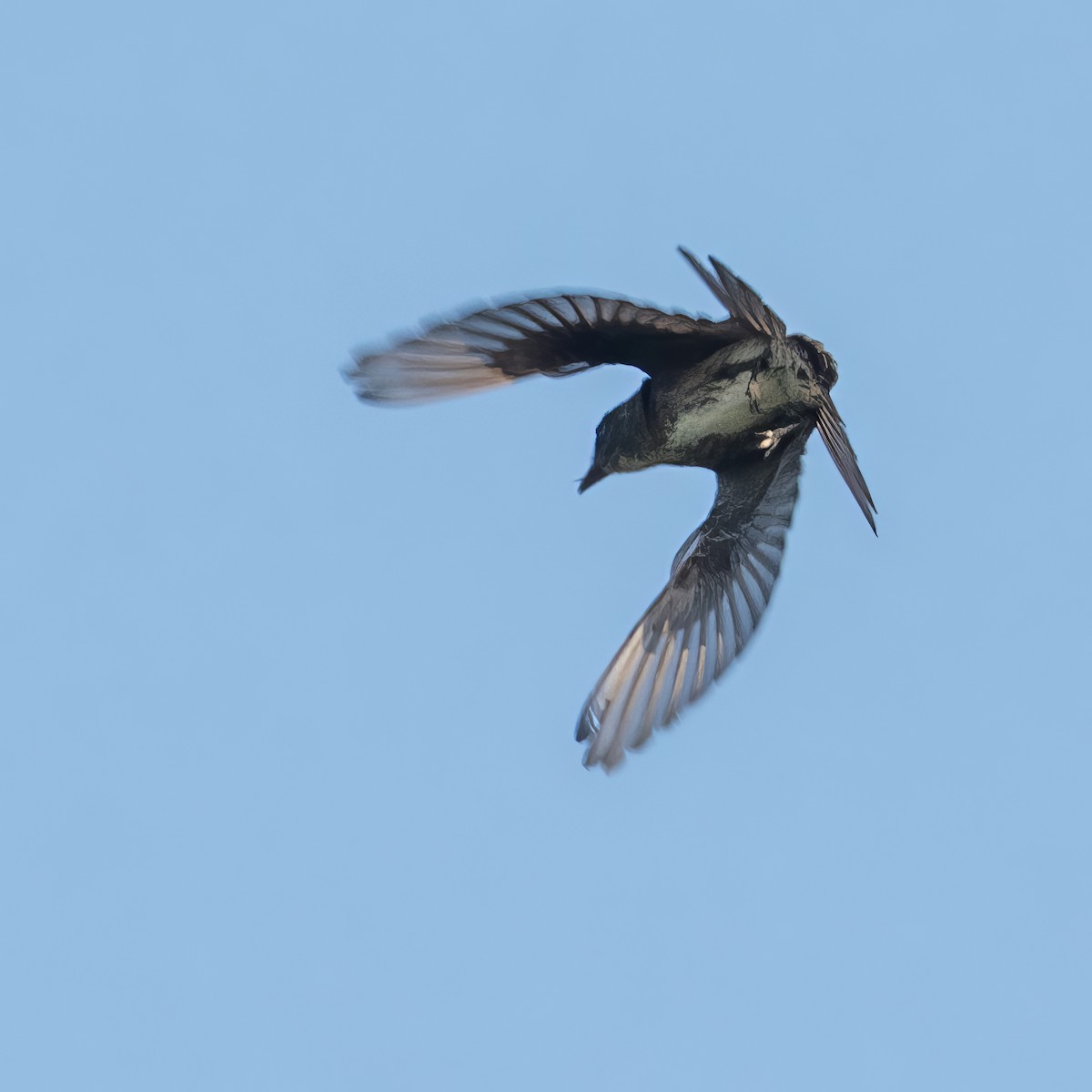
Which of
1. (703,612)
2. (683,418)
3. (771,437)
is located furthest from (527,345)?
(703,612)

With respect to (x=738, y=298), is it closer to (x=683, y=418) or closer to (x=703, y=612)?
(x=683, y=418)

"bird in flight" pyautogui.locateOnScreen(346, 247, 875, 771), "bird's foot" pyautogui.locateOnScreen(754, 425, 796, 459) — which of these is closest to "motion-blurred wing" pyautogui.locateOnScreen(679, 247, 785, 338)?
"bird in flight" pyautogui.locateOnScreen(346, 247, 875, 771)

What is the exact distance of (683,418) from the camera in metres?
7.49

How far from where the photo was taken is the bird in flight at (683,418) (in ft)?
21.8

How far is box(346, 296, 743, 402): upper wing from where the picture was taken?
21.5ft

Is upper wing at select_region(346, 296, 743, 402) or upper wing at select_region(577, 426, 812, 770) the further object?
upper wing at select_region(577, 426, 812, 770)

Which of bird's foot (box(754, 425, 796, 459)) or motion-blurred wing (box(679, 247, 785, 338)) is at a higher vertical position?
motion-blurred wing (box(679, 247, 785, 338))

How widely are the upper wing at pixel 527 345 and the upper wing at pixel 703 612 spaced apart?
687 mm

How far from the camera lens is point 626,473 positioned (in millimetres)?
8180

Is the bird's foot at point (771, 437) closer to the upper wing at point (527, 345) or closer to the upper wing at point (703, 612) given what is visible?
the upper wing at point (703, 612)

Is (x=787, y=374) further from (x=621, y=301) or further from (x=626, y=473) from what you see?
(x=626, y=473)

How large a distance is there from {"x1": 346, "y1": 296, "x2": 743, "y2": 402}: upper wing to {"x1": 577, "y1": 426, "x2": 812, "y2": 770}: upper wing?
687 mm

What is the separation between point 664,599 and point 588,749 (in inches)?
36.7

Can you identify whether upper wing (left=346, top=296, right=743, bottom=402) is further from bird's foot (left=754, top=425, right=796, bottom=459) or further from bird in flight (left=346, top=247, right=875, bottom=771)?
bird's foot (left=754, top=425, right=796, bottom=459)
